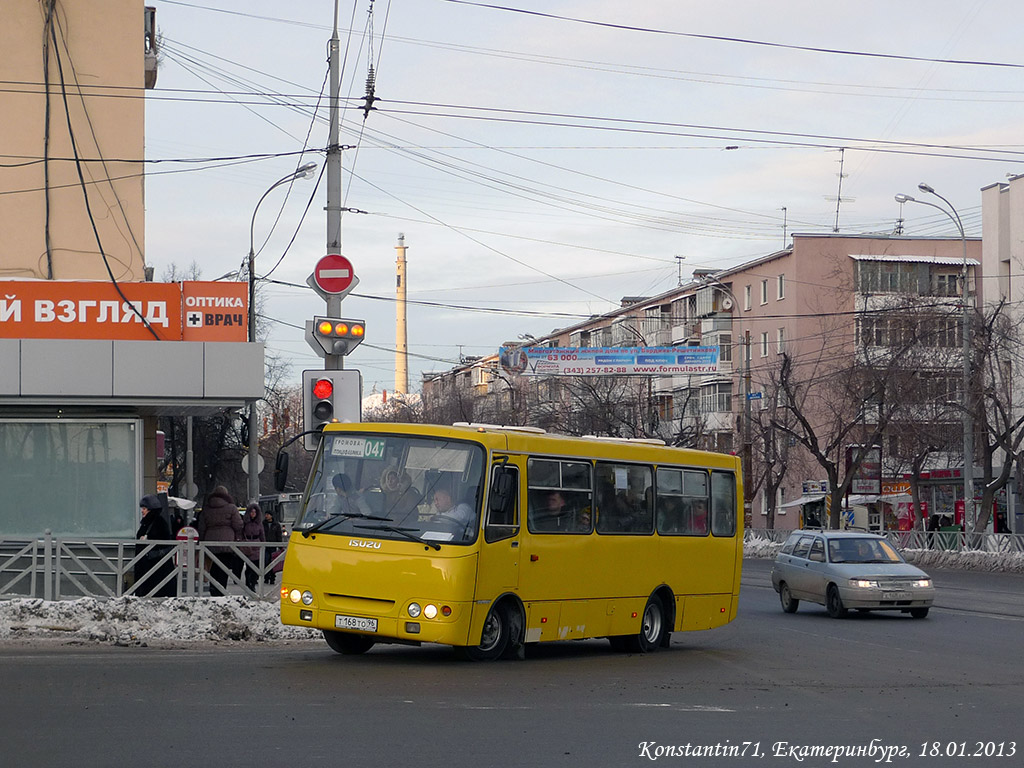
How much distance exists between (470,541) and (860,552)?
12988 mm

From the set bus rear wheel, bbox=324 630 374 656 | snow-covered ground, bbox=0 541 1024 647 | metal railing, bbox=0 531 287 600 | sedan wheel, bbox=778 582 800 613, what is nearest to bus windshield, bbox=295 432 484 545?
bus rear wheel, bbox=324 630 374 656

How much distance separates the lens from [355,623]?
13742 mm

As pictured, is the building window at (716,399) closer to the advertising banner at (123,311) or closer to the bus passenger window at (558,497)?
the advertising banner at (123,311)

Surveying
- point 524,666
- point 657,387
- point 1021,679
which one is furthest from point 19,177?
point 657,387

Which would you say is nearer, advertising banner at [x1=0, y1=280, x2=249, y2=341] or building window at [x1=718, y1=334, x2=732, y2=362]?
advertising banner at [x1=0, y1=280, x2=249, y2=341]

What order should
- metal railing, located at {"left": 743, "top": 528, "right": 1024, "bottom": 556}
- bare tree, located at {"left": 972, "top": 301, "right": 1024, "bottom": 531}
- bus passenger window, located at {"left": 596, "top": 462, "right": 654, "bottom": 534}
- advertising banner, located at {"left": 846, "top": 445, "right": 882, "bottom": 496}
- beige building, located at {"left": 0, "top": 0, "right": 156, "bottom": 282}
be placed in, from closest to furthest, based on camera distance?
1. bus passenger window, located at {"left": 596, "top": 462, "right": 654, "bottom": 534}
2. beige building, located at {"left": 0, "top": 0, "right": 156, "bottom": 282}
3. metal railing, located at {"left": 743, "top": 528, "right": 1024, "bottom": 556}
4. bare tree, located at {"left": 972, "top": 301, "right": 1024, "bottom": 531}
5. advertising banner, located at {"left": 846, "top": 445, "right": 882, "bottom": 496}

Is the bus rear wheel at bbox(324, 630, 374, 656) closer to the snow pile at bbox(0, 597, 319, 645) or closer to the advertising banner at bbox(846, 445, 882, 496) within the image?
the snow pile at bbox(0, 597, 319, 645)

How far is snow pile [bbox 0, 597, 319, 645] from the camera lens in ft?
53.2

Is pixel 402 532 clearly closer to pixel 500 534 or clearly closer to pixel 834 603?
pixel 500 534

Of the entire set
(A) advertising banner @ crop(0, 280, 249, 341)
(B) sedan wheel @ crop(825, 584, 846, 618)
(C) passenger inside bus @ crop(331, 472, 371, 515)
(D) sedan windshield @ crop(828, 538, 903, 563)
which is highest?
(A) advertising banner @ crop(0, 280, 249, 341)

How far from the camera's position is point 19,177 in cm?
2798

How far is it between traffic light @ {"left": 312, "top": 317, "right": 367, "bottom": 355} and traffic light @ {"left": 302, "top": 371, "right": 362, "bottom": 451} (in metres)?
0.55

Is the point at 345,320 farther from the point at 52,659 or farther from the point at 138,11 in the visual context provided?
the point at 138,11

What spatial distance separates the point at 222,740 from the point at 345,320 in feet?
31.8
